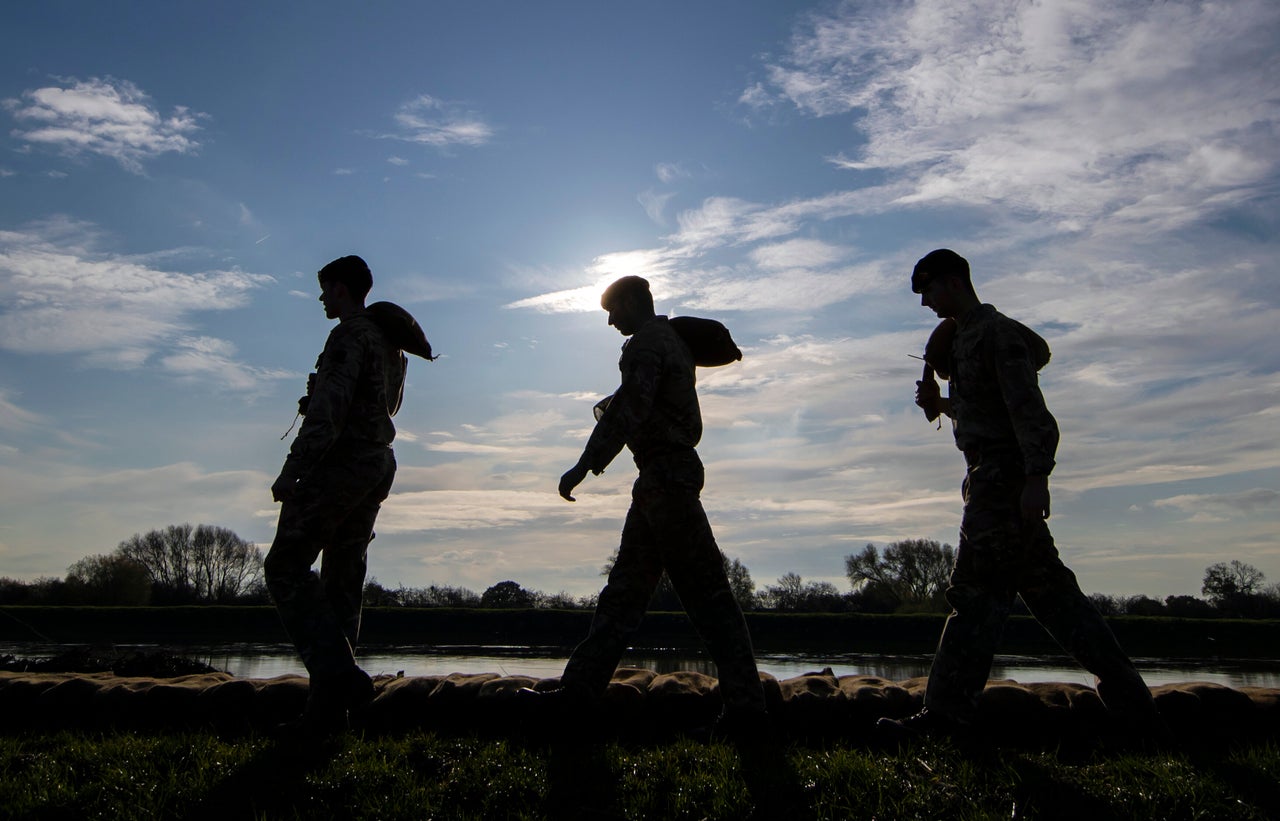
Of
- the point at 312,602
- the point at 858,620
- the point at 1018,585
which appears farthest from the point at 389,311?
the point at 858,620

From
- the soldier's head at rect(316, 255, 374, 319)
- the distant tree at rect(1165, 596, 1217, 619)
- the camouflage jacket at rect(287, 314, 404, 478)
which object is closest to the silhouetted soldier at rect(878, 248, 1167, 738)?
the camouflage jacket at rect(287, 314, 404, 478)

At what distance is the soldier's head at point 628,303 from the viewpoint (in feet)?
19.0

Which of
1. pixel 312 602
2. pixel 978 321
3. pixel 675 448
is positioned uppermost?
pixel 978 321

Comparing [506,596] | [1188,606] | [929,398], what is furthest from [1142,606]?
[929,398]

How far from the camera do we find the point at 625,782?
3875mm

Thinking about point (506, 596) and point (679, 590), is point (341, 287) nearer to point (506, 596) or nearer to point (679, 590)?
point (679, 590)

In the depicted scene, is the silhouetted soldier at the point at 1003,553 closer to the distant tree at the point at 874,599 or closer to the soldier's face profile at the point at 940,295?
the soldier's face profile at the point at 940,295

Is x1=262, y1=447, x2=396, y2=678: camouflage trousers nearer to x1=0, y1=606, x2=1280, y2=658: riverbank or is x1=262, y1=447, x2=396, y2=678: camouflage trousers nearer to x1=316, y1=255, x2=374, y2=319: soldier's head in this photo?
x1=316, y1=255, x2=374, y2=319: soldier's head

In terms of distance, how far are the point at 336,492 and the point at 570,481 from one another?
1461 mm

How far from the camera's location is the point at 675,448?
5270 millimetres

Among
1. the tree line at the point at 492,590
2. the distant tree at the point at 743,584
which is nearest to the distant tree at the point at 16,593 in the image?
the tree line at the point at 492,590

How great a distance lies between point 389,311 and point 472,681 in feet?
8.41

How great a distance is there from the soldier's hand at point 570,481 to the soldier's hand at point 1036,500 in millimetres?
2466

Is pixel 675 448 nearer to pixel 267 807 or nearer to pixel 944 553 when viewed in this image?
pixel 267 807
